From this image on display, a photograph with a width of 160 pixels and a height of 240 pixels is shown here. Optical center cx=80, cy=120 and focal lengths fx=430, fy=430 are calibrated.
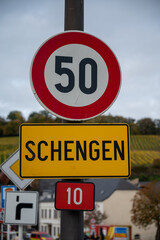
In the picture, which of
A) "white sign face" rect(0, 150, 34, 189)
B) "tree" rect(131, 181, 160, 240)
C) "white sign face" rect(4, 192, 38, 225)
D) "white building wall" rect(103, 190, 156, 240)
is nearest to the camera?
"white sign face" rect(4, 192, 38, 225)

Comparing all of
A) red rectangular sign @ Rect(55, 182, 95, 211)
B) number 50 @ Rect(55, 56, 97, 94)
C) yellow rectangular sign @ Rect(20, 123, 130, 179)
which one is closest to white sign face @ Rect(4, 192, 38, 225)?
red rectangular sign @ Rect(55, 182, 95, 211)

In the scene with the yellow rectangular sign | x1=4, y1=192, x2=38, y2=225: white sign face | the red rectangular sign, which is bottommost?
x1=4, y1=192, x2=38, y2=225: white sign face

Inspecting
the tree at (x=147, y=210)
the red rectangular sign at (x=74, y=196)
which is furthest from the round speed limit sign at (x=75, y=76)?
the tree at (x=147, y=210)

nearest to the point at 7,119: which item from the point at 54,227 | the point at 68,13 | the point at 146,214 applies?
the point at 54,227

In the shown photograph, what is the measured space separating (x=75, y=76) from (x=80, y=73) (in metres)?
0.04

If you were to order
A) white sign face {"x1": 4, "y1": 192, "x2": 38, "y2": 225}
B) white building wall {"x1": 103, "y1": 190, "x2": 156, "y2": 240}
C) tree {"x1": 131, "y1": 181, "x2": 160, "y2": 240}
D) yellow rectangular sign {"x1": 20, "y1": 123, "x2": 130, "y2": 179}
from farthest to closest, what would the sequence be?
white building wall {"x1": 103, "y1": 190, "x2": 156, "y2": 240} → tree {"x1": 131, "y1": 181, "x2": 160, "y2": 240} → white sign face {"x1": 4, "y1": 192, "x2": 38, "y2": 225} → yellow rectangular sign {"x1": 20, "y1": 123, "x2": 130, "y2": 179}

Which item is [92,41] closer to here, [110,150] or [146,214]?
[110,150]

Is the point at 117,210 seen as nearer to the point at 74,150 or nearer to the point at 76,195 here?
the point at 76,195

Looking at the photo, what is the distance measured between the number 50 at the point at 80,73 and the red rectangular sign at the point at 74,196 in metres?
0.68

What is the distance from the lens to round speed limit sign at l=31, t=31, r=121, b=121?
3076mm

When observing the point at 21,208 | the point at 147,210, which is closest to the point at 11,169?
the point at 21,208

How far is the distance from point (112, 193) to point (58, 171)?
76635 mm

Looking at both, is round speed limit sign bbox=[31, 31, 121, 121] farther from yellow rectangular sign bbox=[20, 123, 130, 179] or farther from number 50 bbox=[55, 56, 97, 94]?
yellow rectangular sign bbox=[20, 123, 130, 179]

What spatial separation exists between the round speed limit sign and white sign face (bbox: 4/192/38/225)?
4568 mm
